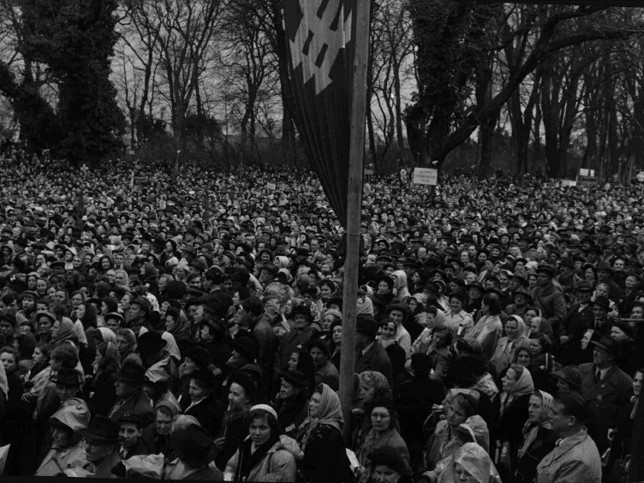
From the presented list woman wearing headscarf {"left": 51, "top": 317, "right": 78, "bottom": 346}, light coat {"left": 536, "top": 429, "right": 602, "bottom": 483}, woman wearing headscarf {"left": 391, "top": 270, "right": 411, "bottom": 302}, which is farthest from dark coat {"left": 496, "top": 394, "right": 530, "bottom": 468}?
woman wearing headscarf {"left": 391, "top": 270, "right": 411, "bottom": 302}

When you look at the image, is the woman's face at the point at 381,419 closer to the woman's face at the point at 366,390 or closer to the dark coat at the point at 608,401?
the woman's face at the point at 366,390

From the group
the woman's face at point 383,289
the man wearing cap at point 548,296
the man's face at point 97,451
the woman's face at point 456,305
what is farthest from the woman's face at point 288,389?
the man wearing cap at point 548,296

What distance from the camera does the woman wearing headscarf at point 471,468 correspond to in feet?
16.5

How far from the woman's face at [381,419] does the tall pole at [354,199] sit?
56 cm

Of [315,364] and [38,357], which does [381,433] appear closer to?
[315,364]

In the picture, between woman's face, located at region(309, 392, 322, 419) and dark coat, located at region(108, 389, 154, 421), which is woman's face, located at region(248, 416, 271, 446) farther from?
dark coat, located at region(108, 389, 154, 421)

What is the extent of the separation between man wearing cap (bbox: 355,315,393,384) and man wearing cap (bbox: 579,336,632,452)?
1.60 metres

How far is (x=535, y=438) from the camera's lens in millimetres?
6406

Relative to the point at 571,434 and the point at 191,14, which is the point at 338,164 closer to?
the point at 571,434

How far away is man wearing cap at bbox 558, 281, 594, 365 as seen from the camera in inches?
364

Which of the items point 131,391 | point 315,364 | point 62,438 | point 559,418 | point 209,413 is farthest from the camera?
point 315,364

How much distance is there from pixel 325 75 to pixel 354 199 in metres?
0.86

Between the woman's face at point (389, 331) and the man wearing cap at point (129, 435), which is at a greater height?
the woman's face at point (389, 331)

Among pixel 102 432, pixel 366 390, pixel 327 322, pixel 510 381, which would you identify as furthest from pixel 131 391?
pixel 327 322
